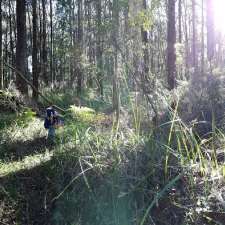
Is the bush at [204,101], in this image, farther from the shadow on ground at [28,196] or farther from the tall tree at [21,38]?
the tall tree at [21,38]

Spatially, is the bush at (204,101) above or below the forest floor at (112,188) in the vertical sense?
above

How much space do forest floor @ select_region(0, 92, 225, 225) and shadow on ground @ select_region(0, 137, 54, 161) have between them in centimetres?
199

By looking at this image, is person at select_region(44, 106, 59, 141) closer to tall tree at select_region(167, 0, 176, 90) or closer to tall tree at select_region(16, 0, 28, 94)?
tall tree at select_region(167, 0, 176, 90)

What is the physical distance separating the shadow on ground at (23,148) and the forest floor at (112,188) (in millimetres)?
1990

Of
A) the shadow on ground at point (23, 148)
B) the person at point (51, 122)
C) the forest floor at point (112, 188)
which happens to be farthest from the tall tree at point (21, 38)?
the forest floor at point (112, 188)

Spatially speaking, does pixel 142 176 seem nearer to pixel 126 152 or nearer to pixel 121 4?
pixel 126 152

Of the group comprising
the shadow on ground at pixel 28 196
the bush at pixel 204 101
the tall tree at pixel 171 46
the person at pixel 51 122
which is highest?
the tall tree at pixel 171 46

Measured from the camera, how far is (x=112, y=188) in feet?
14.4

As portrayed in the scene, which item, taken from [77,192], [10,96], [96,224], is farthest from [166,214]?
[10,96]

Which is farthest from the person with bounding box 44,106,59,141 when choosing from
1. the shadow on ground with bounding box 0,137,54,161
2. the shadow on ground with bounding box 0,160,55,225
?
the shadow on ground with bounding box 0,160,55,225

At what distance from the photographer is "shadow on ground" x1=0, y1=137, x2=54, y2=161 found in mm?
8055

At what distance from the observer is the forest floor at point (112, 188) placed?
3.91 meters

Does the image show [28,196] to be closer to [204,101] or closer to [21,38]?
[204,101]

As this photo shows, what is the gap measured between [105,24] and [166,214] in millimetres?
13650
